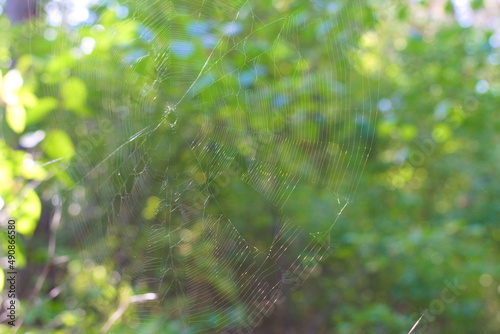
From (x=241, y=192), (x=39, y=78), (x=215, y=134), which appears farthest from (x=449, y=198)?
(x=39, y=78)

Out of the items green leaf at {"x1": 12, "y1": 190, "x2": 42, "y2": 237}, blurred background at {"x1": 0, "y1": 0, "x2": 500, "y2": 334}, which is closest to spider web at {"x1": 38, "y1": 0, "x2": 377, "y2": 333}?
blurred background at {"x1": 0, "y1": 0, "x2": 500, "y2": 334}

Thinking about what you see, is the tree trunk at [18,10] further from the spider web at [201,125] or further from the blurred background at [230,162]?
the spider web at [201,125]

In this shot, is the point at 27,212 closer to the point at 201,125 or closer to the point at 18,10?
the point at 201,125

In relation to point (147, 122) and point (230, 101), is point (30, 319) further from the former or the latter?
point (230, 101)

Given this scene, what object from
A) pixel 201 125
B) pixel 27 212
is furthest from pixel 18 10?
pixel 27 212

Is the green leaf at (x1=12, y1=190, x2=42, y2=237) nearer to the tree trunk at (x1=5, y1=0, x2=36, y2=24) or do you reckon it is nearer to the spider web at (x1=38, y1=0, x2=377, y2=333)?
the spider web at (x1=38, y1=0, x2=377, y2=333)
